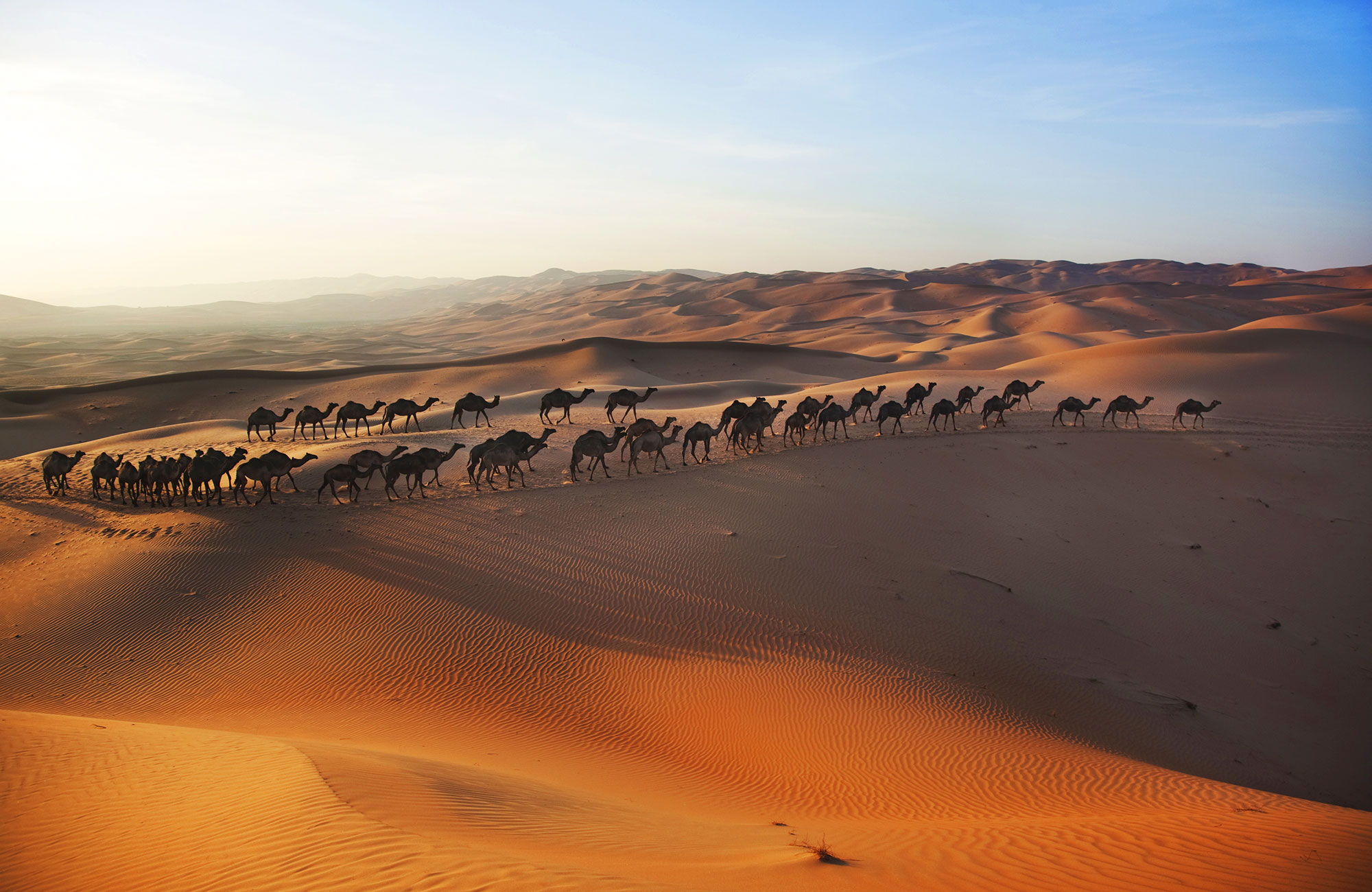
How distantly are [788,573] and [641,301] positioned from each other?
12040 centimetres

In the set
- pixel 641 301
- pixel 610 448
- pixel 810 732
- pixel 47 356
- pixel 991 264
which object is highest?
pixel 991 264

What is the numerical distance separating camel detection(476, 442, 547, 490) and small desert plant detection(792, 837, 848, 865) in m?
13.0

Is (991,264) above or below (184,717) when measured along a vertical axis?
above

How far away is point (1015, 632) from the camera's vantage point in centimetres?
1326

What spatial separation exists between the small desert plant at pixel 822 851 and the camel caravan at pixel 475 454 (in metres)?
12.6

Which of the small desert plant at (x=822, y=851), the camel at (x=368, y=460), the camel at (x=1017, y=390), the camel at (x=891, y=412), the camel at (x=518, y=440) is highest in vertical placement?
the camel at (x=1017, y=390)

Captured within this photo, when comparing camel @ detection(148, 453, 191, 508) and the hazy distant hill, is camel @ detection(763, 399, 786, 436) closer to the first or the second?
camel @ detection(148, 453, 191, 508)

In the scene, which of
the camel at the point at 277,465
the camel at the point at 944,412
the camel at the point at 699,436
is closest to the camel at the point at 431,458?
the camel at the point at 277,465

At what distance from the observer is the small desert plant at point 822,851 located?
20.3ft

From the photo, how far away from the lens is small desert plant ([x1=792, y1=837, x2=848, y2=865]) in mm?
6200

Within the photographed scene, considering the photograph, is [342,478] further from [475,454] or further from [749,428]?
[749,428]

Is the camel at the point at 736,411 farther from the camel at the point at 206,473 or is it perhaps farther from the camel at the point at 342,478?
the camel at the point at 206,473

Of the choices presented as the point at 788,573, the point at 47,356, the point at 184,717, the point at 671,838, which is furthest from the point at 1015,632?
the point at 47,356

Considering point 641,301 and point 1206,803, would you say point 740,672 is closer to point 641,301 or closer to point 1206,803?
point 1206,803
